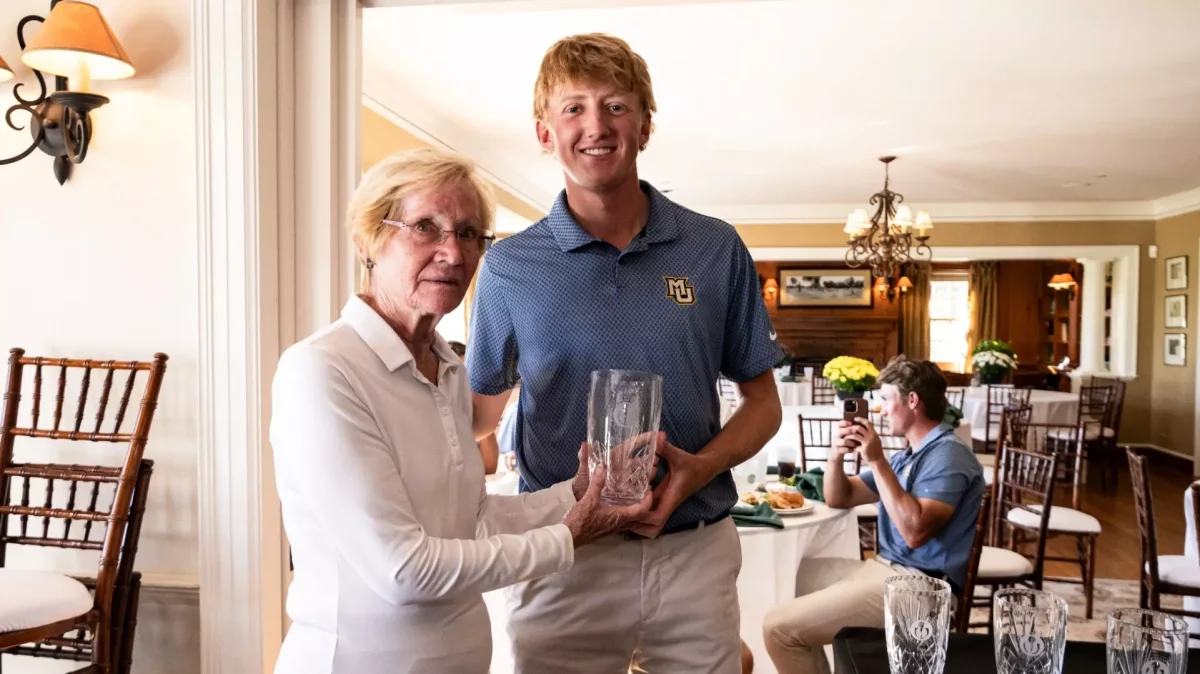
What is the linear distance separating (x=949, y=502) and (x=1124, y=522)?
4960mm

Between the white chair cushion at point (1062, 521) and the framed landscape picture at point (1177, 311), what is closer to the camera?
the white chair cushion at point (1062, 521)

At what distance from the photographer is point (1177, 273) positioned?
9.48 m

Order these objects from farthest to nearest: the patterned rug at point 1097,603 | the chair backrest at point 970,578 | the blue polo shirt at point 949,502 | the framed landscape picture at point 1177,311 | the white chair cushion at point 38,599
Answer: the framed landscape picture at point 1177,311 → the patterned rug at point 1097,603 → the chair backrest at point 970,578 → the blue polo shirt at point 949,502 → the white chair cushion at point 38,599

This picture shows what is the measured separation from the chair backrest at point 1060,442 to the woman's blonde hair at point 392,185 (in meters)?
4.97

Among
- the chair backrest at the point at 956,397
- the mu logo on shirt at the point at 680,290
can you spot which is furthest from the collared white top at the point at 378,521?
the chair backrest at the point at 956,397

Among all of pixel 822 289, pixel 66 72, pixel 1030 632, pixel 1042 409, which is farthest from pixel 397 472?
pixel 822 289

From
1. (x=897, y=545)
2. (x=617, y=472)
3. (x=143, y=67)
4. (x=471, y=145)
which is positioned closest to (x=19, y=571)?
(x=143, y=67)

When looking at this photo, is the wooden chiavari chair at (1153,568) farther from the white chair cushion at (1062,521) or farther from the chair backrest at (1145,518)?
the white chair cushion at (1062,521)

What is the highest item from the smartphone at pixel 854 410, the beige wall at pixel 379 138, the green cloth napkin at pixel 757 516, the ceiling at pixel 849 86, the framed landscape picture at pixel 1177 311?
the ceiling at pixel 849 86

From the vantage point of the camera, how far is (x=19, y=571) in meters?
2.15

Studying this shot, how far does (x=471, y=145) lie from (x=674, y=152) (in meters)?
1.76

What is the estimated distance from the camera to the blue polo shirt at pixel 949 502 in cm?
269

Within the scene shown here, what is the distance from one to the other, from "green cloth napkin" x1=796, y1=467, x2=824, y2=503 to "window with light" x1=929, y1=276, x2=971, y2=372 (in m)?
12.3

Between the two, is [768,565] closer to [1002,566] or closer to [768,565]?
[768,565]
